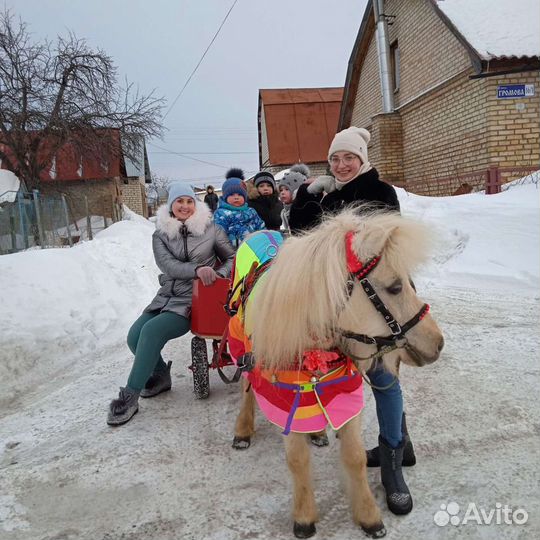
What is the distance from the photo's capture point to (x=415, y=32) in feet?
39.0

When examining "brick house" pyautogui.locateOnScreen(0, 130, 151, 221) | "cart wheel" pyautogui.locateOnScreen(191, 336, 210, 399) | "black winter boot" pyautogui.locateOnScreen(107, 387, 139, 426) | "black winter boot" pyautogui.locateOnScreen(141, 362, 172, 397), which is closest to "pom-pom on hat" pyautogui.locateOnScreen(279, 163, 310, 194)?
"cart wheel" pyautogui.locateOnScreen(191, 336, 210, 399)

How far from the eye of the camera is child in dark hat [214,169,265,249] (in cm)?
371

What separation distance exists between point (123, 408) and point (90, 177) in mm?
21418

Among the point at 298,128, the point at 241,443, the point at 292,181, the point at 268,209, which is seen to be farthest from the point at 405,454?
the point at 298,128

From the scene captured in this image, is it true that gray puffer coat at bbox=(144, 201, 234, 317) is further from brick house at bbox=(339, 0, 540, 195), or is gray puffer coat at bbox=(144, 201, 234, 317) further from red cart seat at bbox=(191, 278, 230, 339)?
brick house at bbox=(339, 0, 540, 195)

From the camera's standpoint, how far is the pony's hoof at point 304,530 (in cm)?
180

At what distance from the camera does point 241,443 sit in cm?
254

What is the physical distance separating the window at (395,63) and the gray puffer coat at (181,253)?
40.2 feet

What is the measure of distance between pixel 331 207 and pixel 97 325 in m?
3.70

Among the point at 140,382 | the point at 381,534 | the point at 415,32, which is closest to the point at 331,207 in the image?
the point at 381,534

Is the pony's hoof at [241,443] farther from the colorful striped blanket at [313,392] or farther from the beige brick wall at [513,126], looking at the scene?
the beige brick wall at [513,126]

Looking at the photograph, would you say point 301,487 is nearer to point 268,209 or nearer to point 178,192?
point 178,192

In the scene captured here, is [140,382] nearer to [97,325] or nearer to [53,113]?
[97,325]

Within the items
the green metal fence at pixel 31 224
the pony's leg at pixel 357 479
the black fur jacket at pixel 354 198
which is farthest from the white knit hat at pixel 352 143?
the green metal fence at pixel 31 224
